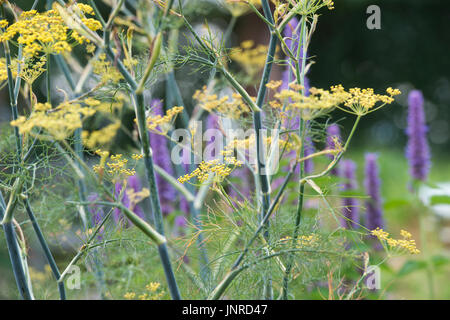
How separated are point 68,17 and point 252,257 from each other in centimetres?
32

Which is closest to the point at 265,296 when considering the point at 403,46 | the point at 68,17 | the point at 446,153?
the point at 68,17

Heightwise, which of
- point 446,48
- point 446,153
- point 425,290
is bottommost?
point 425,290

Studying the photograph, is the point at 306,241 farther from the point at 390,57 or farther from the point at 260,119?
the point at 390,57

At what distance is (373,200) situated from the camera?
1.15 meters

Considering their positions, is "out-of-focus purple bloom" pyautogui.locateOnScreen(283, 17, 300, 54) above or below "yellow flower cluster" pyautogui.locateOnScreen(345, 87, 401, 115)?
above

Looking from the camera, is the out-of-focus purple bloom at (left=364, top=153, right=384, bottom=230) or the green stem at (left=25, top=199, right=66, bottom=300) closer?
the green stem at (left=25, top=199, right=66, bottom=300)

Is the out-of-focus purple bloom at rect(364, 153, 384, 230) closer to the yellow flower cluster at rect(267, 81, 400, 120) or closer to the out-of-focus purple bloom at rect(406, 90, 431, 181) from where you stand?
the out-of-focus purple bloom at rect(406, 90, 431, 181)

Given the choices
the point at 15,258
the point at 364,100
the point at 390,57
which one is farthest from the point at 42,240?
the point at 390,57

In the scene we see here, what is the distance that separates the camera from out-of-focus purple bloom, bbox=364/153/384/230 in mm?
1152

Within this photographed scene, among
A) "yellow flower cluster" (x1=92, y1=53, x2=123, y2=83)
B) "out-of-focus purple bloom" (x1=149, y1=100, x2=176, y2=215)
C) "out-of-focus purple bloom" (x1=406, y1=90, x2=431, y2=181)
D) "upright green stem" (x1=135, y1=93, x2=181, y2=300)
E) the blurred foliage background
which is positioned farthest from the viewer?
the blurred foliage background

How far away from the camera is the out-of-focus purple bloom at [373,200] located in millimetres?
1152

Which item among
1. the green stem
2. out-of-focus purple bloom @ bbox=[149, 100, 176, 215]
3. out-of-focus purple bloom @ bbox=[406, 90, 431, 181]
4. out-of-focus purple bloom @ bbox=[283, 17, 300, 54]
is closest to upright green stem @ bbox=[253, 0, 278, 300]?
out-of-focus purple bloom @ bbox=[283, 17, 300, 54]

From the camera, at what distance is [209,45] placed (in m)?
0.56

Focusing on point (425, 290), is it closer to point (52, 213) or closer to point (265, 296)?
point (265, 296)
